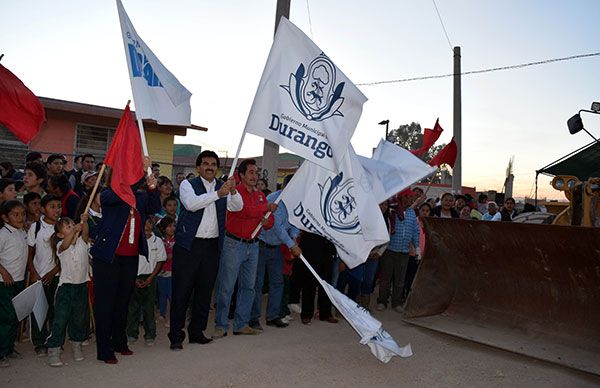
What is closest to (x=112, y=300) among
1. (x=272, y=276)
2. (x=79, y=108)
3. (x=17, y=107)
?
(x=17, y=107)

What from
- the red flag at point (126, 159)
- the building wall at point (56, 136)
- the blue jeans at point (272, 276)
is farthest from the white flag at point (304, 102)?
the building wall at point (56, 136)

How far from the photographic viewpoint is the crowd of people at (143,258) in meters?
5.09

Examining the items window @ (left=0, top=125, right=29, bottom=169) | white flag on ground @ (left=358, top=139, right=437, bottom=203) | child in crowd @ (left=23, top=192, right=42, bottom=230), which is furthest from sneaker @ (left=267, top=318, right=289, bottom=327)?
window @ (left=0, top=125, right=29, bottom=169)

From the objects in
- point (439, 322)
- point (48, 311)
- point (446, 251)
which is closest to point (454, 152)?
point (446, 251)

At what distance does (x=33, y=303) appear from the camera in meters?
5.16

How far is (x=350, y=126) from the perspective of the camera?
5699 mm

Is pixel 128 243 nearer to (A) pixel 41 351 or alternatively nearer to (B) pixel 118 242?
(B) pixel 118 242

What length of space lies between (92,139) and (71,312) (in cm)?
1138

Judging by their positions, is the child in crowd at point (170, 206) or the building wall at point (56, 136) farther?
the building wall at point (56, 136)

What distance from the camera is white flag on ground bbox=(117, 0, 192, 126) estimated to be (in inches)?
198

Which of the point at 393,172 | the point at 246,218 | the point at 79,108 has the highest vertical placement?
the point at 79,108

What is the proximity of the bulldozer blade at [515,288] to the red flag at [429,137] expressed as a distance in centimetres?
252

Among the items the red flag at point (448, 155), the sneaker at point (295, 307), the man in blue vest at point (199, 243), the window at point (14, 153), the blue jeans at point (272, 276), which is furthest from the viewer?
the window at point (14, 153)

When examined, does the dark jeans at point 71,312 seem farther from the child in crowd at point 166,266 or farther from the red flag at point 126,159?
the child in crowd at point 166,266
